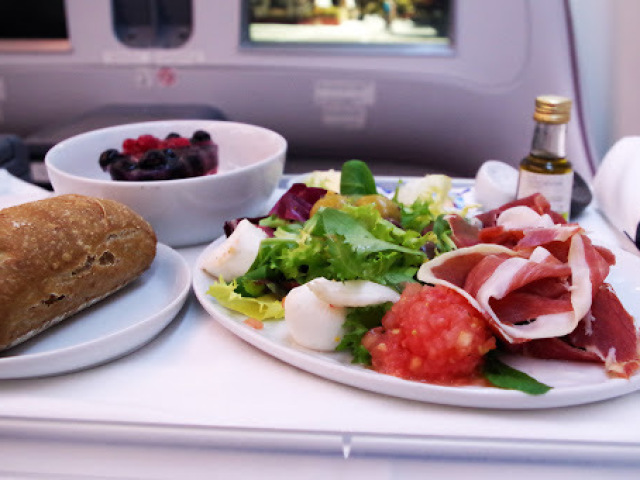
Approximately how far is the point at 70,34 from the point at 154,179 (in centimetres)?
91

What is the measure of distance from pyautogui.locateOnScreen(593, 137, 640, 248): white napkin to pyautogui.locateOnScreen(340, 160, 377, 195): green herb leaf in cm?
41

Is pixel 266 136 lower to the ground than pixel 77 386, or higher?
higher

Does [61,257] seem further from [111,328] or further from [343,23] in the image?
[343,23]

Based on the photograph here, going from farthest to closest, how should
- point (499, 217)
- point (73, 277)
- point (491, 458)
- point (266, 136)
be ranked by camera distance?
point (266, 136) < point (499, 217) < point (73, 277) < point (491, 458)

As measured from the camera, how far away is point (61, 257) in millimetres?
684

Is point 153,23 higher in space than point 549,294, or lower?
higher

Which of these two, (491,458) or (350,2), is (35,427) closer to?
(491,458)

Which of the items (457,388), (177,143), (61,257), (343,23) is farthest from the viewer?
(343,23)

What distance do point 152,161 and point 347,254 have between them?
Result: 0.38 metres

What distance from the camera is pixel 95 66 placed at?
1626 millimetres

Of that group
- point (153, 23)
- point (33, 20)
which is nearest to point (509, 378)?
point (153, 23)

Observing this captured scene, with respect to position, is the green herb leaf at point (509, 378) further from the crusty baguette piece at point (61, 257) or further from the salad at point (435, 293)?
the crusty baguette piece at point (61, 257)

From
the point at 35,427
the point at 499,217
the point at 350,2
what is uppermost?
the point at 350,2

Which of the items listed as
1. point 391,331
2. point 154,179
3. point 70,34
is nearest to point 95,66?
point 70,34
